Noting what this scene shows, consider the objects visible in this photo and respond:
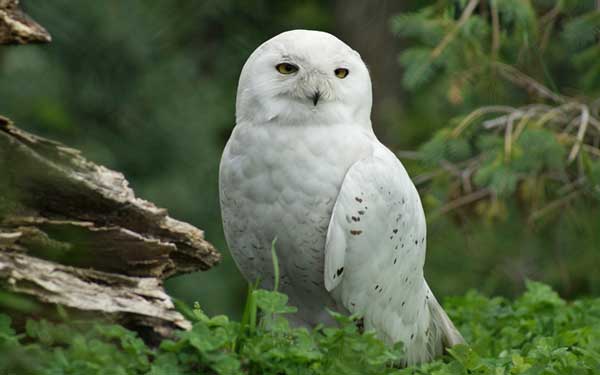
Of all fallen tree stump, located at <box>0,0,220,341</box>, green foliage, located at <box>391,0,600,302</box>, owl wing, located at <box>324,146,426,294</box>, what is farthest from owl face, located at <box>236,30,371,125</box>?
green foliage, located at <box>391,0,600,302</box>

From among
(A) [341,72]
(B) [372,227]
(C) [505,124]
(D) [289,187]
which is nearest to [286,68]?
(A) [341,72]

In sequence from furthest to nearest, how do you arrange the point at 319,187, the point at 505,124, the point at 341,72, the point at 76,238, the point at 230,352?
Answer: the point at 505,124
the point at 341,72
the point at 319,187
the point at 76,238
the point at 230,352

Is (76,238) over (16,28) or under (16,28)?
under

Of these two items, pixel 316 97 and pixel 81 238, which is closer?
pixel 81 238

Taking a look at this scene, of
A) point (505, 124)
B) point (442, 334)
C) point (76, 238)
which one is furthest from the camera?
point (505, 124)

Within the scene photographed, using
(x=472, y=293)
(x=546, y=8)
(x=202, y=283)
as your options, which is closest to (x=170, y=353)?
(x=472, y=293)

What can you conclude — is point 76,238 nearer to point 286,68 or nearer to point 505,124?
point 286,68

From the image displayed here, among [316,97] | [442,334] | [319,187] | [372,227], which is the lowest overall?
[442,334]

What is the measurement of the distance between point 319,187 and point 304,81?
0.39 meters

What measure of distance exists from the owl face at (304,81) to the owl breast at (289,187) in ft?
0.17

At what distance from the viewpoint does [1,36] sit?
3.38 meters

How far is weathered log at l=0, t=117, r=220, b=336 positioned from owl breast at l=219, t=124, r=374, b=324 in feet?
0.96

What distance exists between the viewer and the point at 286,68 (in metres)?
3.80

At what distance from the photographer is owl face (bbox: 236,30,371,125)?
375 cm
